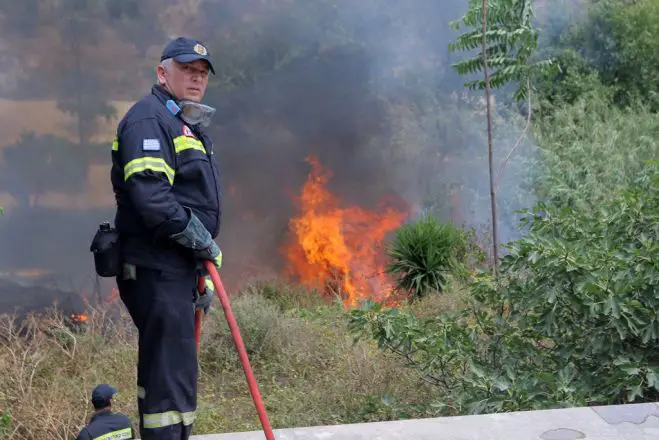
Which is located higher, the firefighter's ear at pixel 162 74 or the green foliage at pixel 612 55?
the green foliage at pixel 612 55

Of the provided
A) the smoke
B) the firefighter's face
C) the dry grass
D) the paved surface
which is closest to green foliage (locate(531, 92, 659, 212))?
the smoke

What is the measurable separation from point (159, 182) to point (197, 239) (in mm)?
271

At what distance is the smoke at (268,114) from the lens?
34.7 ft

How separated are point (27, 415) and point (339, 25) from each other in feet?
30.3

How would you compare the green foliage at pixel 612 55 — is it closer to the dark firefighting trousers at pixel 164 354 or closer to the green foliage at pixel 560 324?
the green foliage at pixel 560 324

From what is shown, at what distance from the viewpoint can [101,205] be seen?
35.3ft

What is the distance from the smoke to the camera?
10.6 metres

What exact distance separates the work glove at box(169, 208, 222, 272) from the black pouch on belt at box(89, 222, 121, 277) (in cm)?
29

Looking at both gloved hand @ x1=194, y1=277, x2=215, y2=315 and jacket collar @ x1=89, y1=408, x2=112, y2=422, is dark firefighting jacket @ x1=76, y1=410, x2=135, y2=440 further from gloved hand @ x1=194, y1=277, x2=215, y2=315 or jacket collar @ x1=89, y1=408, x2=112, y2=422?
gloved hand @ x1=194, y1=277, x2=215, y2=315

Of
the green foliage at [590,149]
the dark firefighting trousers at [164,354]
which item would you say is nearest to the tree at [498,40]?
the green foliage at [590,149]

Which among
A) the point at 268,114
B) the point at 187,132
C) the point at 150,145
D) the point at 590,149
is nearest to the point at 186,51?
the point at 187,132

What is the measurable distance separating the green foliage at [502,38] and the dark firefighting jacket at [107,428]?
22.3 ft

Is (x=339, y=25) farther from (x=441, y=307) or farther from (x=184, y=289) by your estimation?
(x=184, y=289)

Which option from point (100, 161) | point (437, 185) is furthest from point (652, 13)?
point (100, 161)
